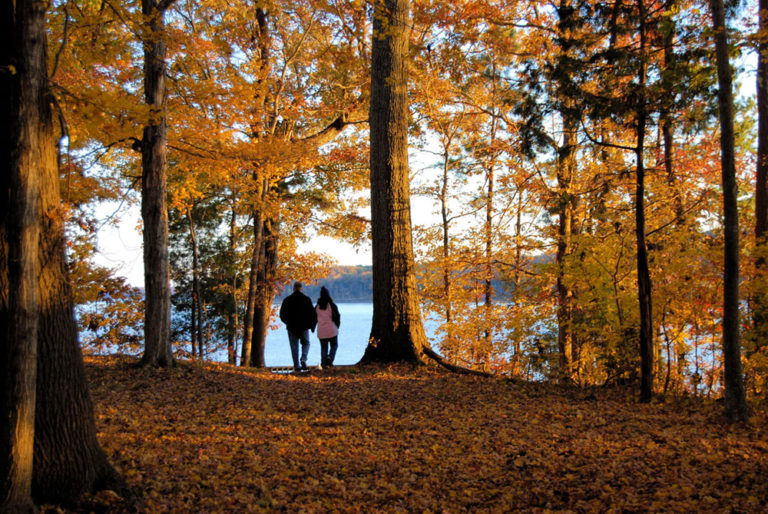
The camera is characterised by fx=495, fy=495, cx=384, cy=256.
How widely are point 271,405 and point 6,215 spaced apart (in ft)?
13.2

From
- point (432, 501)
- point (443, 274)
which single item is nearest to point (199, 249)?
point (443, 274)

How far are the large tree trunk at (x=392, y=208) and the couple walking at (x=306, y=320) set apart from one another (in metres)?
1.50

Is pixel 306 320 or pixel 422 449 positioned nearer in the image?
pixel 422 449

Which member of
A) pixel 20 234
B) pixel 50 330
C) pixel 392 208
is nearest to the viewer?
pixel 20 234

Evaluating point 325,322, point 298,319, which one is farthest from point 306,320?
point 325,322

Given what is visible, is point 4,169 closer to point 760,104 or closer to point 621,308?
point 621,308

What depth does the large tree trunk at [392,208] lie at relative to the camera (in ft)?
27.8

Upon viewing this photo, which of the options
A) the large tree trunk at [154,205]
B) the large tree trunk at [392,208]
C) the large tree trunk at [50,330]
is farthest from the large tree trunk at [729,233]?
the large tree trunk at [154,205]

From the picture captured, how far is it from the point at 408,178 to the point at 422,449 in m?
5.29

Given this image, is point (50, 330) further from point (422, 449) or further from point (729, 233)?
point (729, 233)

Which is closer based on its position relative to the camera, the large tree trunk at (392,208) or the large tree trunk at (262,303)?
the large tree trunk at (392,208)

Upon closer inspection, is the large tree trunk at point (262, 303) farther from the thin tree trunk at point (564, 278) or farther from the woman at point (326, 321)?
the thin tree trunk at point (564, 278)

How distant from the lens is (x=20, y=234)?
286cm

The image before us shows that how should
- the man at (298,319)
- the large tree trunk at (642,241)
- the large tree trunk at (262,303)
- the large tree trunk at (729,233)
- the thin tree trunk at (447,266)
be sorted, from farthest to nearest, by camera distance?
the large tree trunk at (262,303) → the thin tree trunk at (447,266) → the man at (298,319) → the large tree trunk at (642,241) → the large tree trunk at (729,233)
